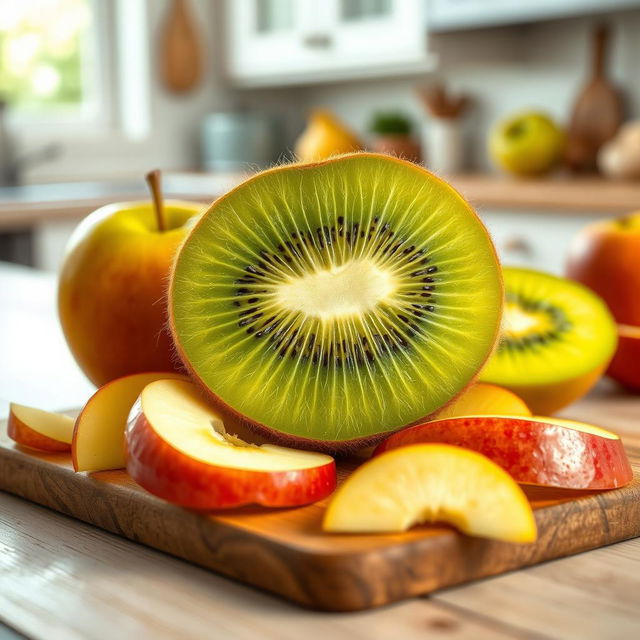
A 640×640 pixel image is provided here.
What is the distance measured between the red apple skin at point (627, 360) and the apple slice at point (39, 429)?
0.47m

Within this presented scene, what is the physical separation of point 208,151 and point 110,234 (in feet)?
11.0

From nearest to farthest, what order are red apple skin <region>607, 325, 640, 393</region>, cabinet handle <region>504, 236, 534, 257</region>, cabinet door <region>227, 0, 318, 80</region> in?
red apple skin <region>607, 325, 640, 393</region>, cabinet handle <region>504, 236, 534, 257</region>, cabinet door <region>227, 0, 318, 80</region>

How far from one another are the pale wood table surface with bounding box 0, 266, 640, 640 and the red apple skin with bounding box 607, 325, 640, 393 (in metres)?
0.35

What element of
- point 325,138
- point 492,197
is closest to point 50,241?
point 325,138

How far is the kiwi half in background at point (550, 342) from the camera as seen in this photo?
78 cm

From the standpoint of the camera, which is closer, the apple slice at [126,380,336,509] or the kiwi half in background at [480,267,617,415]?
the apple slice at [126,380,336,509]

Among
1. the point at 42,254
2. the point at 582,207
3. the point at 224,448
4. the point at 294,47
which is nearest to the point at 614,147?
the point at 582,207

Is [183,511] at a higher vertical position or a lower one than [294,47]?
lower

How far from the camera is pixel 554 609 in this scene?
17.5 inches

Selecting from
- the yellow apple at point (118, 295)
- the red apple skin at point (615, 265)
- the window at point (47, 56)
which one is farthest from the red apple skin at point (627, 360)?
the window at point (47, 56)

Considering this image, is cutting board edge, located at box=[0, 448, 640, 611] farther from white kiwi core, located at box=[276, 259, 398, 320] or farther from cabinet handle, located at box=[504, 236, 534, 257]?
cabinet handle, located at box=[504, 236, 534, 257]

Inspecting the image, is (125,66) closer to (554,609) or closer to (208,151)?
(208,151)

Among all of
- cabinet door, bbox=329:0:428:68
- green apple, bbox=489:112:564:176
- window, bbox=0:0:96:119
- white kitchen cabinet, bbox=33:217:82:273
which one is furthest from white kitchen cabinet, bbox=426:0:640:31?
window, bbox=0:0:96:119

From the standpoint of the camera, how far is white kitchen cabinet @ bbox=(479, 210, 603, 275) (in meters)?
2.66
